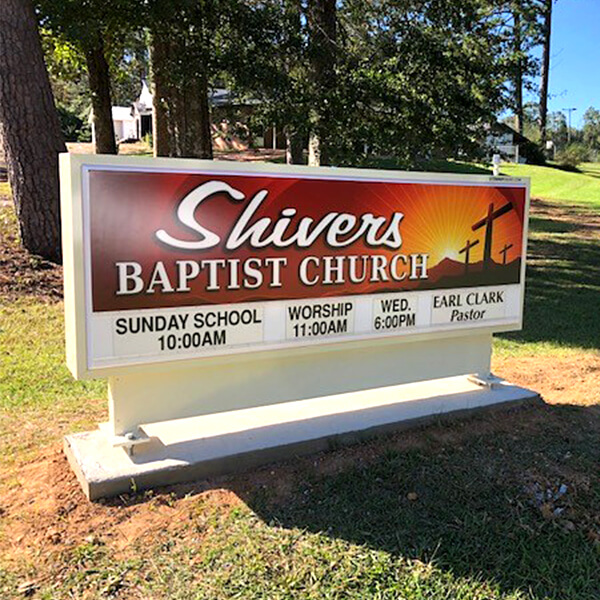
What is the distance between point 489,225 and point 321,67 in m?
6.03

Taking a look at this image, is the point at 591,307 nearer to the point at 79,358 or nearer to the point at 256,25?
the point at 256,25

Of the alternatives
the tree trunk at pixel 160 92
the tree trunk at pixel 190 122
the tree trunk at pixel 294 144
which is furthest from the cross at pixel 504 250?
the tree trunk at pixel 160 92

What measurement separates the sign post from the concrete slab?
0.6 inches

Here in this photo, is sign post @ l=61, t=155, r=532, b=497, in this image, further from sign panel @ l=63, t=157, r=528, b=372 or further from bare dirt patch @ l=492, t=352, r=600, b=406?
bare dirt patch @ l=492, t=352, r=600, b=406

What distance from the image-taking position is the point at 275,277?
4.02 metres

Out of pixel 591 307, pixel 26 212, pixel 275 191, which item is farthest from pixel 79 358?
pixel 591 307

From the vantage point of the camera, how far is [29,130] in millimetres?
8477

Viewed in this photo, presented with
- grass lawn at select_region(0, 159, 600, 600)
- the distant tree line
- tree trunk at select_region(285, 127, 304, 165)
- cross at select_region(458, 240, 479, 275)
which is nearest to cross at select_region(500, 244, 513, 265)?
cross at select_region(458, 240, 479, 275)

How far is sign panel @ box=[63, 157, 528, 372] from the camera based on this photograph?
348cm

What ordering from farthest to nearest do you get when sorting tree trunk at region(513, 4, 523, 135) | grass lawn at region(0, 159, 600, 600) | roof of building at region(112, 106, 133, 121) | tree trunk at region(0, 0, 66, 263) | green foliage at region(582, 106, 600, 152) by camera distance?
green foliage at region(582, 106, 600, 152), roof of building at region(112, 106, 133, 121), tree trunk at region(513, 4, 523, 135), tree trunk at region(0, 0, 66, 263), grass lawn at region(0, 159, 600, 600)

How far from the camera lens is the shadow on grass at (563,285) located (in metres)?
8.09

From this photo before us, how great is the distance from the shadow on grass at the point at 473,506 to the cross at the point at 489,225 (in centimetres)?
129

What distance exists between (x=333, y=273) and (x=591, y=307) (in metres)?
6.80

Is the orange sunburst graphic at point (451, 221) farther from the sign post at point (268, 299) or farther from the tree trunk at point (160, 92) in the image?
the tree trunk at point (160, 92)
